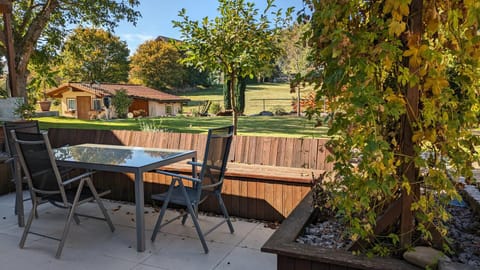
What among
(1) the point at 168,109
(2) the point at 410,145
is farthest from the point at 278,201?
(1) the point at 168,109

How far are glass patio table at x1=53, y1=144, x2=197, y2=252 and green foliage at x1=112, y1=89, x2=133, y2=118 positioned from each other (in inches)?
533

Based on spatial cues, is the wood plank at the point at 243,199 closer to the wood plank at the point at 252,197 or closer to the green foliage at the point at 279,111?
the wood plank at the point at 252,197

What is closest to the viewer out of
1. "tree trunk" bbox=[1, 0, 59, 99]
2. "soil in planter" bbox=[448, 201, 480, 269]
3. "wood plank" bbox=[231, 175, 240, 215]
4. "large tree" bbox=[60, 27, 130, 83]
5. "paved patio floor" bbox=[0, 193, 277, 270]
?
"soil in planter" bbox=[448, 201, 480, 269]

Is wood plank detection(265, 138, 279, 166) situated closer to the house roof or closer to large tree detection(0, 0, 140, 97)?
large tree detection(0, 0, 140, 97)

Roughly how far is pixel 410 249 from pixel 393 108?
745 mm

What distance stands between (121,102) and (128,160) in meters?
14.6

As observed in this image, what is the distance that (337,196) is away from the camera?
1703mm

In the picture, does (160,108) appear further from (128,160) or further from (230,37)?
(128,160)

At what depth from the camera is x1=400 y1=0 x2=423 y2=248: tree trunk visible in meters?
1.57

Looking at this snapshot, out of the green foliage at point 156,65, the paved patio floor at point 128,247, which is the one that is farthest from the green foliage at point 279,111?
the paved patio floor at point 128,247

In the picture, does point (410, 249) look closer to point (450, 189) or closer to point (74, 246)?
point (450, 189)

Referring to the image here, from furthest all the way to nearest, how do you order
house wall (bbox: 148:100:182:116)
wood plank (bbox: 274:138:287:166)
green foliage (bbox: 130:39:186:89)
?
green foliage (bbox: 130:39:186:89), house wall (bbox: 148:100:182:116), wood plank (bbox: 274:138:287:166)

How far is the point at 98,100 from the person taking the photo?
719 inches

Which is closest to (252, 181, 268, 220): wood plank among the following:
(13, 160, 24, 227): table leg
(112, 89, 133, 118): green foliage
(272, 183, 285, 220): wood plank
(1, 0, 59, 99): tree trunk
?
(272, 183, 285, 220): wood plank
